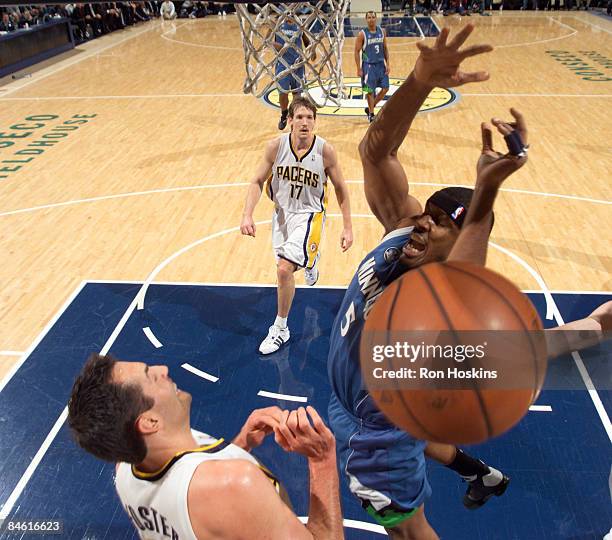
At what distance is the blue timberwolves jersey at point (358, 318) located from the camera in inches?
104

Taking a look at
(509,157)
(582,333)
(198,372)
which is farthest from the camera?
(198,372)

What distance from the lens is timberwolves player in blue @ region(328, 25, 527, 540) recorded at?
2014 mm

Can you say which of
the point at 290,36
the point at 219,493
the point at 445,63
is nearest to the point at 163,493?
the point at 219,493

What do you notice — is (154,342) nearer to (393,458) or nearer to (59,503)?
(59,503)

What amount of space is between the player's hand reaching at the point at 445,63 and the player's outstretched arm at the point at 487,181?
0.17 metres

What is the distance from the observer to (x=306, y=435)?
82.7 inches

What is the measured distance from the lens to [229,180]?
8359 millimetres

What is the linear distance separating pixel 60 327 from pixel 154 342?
0.89 meters

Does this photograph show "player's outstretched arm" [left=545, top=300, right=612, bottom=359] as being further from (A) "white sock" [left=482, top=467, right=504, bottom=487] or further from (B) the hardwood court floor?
(B) the hardwood court floor

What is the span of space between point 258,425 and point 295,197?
3.04 meters

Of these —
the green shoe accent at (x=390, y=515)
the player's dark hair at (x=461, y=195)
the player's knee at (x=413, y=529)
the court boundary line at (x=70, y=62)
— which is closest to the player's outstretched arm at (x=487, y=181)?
the player's dark hair at (x=461, y=195)

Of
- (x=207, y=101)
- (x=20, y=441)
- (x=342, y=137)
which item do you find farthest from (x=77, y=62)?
(x=20, y=441)

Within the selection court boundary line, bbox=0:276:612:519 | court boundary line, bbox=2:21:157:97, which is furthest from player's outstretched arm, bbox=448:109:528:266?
court boundary line, bbox=2:21:157:97

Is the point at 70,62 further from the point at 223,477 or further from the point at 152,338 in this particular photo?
the point at 223,477
